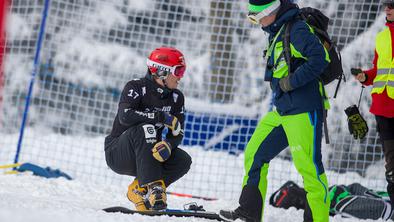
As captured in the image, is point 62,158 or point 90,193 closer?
point 90,193

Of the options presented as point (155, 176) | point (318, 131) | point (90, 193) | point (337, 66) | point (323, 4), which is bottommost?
point (90, 193)

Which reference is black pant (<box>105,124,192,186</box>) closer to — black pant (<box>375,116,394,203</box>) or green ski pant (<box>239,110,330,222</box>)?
green ski pant (<box>239,110,330,222</box>)

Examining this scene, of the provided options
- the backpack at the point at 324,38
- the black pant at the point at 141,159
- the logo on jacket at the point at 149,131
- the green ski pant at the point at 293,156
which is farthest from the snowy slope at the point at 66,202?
the backpack at the point at 324,38

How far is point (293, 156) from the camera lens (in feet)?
14.2

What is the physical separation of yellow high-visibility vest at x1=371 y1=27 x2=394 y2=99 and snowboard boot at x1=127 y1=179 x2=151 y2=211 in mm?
1843

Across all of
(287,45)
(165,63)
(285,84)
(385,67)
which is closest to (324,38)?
(287,45)

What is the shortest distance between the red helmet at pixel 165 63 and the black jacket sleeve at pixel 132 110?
6.8 inches

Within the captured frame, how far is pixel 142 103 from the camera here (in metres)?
5.00

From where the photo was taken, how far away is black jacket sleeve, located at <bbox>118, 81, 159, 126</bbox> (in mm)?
4809

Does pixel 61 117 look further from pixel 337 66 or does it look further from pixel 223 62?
pixel 337 66

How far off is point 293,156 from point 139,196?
1.16m

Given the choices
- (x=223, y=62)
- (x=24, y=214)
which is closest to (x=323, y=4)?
(x=223, y=62)

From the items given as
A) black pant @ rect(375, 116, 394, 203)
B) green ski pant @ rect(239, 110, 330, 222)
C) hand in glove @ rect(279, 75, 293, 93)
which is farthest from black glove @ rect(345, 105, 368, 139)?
hand in glove @ rect(279, 75, 293, 93)

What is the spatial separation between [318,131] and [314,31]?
0.61m
